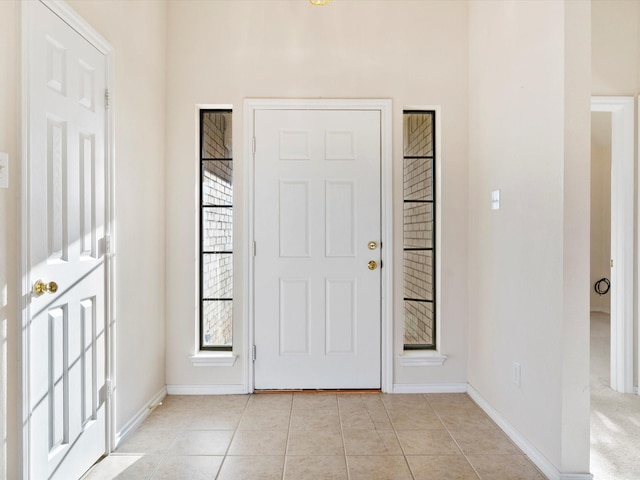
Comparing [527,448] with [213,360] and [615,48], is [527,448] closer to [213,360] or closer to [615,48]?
[213,360]

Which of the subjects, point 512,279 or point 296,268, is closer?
point 512,279

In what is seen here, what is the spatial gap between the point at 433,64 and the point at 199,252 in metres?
2.15

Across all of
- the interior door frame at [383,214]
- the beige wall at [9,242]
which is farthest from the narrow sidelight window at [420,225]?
the beige wall at [9,242]

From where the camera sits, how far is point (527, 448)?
222 cm

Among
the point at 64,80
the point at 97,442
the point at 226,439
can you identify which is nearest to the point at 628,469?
the point at 226,439

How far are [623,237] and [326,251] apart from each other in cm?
207

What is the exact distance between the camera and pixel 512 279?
244 centimetres

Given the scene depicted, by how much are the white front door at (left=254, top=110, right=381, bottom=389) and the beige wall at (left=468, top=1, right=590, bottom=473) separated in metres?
0.72

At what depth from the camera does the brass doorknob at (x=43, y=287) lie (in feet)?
5.33

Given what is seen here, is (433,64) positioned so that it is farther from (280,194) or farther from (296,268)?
(296,268)

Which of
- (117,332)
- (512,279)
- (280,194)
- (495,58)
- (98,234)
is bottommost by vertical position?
(117,332)

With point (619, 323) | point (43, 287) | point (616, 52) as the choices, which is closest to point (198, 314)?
point (43, 287)

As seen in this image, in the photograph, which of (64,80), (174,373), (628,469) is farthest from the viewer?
(174,373)

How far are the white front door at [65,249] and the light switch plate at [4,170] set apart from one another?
0.29 feet
